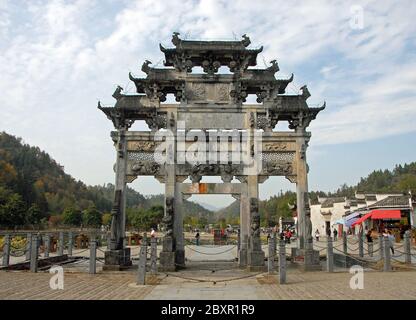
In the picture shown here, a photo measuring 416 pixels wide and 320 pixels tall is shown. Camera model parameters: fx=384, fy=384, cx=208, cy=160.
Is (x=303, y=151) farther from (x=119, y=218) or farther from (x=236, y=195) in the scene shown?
(x=119, y=218)

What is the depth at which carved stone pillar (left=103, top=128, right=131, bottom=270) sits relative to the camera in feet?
49.4

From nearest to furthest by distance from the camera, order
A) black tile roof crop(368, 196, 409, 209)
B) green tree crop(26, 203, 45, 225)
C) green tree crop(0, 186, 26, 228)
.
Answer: black tile roof crop(368, 196, 409, 209) < green tree crop(0, 186, 26, 228) < green tree crop(26, 203, 45, 225)

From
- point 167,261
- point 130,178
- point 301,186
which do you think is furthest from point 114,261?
point 301,186

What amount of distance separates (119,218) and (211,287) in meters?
6.21

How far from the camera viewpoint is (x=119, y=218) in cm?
1570

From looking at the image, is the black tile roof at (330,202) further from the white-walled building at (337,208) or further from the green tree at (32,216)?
the green tree at (32,216)

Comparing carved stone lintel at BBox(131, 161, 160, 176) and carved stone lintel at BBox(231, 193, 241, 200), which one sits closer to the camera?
carved stone lintel at BBox(131, 161, 160, 176)

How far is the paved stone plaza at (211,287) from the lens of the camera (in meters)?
9.47

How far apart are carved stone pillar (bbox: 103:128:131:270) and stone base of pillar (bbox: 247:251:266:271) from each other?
5.07m

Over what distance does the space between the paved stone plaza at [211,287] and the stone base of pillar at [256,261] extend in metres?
1.21

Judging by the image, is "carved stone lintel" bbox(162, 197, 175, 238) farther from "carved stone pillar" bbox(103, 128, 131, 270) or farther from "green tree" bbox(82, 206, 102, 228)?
"green tree" bbox(82, 206, 102, 228)

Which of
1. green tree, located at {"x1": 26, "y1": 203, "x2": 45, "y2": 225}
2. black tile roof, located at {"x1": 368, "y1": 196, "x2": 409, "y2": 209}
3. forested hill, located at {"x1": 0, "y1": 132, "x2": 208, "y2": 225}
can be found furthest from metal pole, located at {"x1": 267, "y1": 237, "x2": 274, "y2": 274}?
forested hill, located at {"x1": 0, "y1": 132, "x2": 208, "y2": 225}
